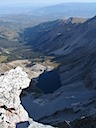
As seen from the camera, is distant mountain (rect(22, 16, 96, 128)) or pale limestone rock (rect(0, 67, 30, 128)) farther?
distant mountain (rect(22, 16, 96, 128))

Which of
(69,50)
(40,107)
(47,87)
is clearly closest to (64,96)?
(40,107)

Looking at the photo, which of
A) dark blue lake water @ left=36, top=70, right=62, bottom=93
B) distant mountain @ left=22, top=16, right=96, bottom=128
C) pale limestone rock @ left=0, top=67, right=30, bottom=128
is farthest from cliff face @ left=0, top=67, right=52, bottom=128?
dark blue lake water @ left=36, top=70, right=62, bottom=93

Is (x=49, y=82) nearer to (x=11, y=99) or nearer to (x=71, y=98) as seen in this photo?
(x=71, y=98)

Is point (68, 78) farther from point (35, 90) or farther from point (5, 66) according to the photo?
point (5, 66)

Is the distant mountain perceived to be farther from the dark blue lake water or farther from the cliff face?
the cliff face

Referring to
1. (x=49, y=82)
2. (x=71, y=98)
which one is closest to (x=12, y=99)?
(x=71, y=98)
